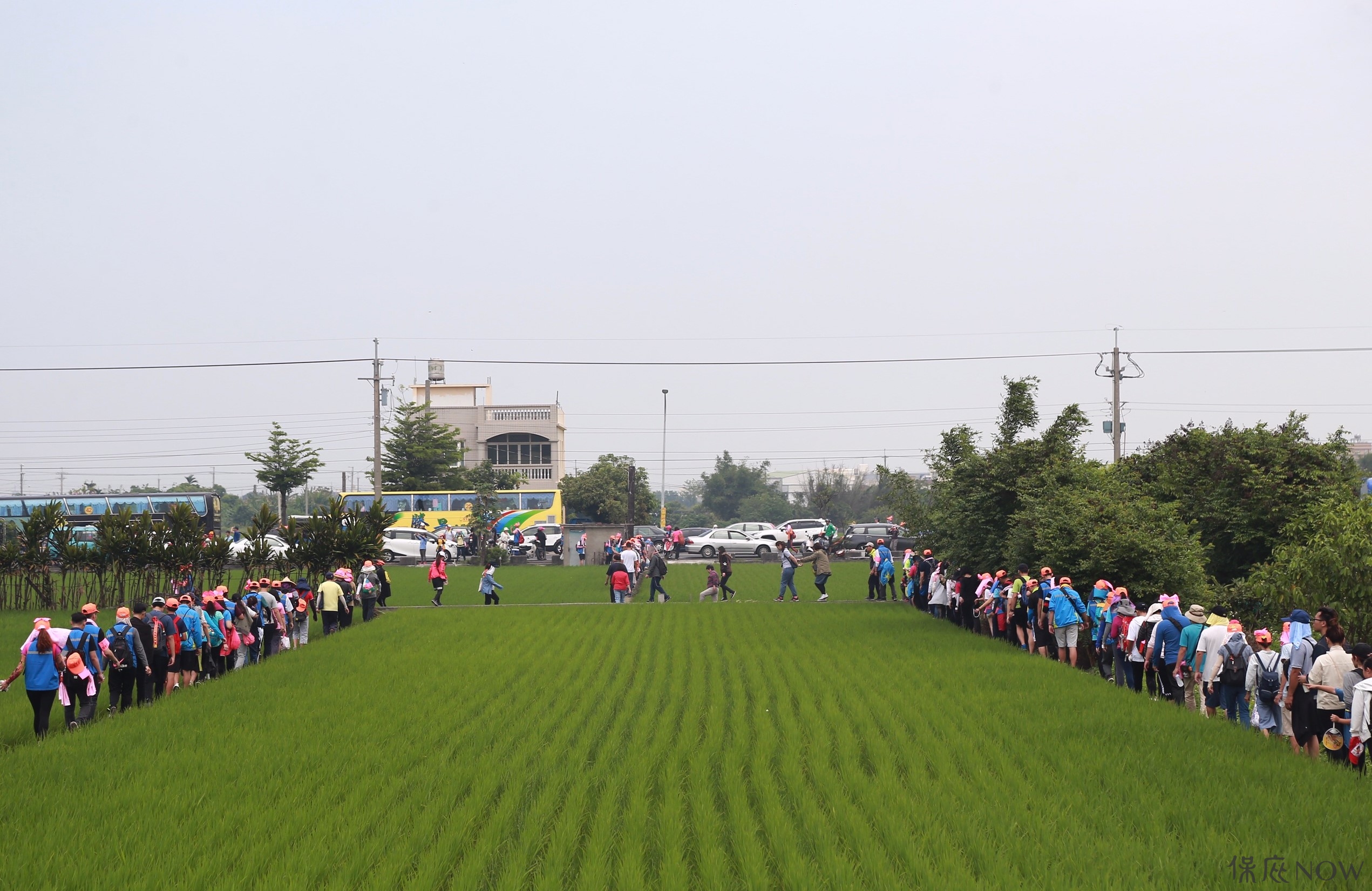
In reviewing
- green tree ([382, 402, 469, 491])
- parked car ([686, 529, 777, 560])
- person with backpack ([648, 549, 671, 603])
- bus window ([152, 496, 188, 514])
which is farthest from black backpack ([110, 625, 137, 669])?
green tree ([382, 402, 469, 491])

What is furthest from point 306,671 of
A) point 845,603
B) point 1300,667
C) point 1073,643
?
point 845,603

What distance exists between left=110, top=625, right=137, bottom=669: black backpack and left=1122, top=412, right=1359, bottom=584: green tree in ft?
66.8

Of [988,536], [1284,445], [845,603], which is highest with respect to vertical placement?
[1284,445]

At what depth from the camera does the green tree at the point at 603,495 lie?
79000 mm

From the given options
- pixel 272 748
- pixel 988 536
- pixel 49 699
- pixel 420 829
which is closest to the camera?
pixel 420 829

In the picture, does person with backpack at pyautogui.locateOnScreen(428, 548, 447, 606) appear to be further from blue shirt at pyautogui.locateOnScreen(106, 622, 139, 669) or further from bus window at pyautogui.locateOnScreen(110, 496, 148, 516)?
bus window at pyautogui.locateOnScreen(110, 496, 148, 516)

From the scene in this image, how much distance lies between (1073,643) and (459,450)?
66.6 metres

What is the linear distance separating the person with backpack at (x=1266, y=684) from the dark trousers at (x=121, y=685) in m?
13.0

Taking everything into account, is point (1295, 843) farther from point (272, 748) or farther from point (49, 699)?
point (49, 699)

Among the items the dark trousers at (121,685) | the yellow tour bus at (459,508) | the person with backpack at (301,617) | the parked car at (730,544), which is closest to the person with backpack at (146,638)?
the dark trousers at (121,685)

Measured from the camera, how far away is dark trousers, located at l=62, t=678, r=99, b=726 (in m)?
13.1

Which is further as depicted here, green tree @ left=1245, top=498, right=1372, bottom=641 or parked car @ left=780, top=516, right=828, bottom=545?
parked car @ left=780, top=516, right=828, bottom=545

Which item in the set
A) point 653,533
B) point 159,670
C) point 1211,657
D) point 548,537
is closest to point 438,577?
point 159,670

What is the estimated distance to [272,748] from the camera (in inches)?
460
